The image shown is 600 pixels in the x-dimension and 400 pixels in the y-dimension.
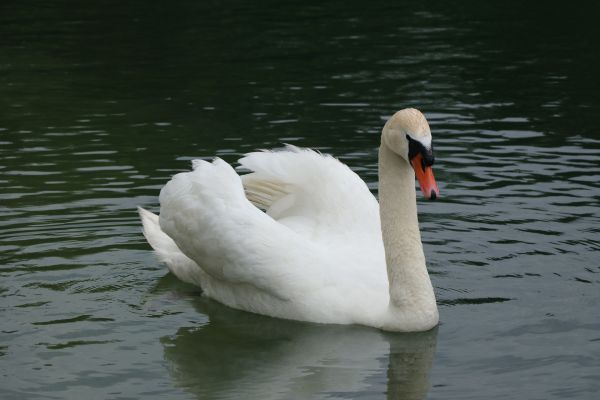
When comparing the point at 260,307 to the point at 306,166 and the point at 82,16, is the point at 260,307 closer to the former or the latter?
the point at 306,166

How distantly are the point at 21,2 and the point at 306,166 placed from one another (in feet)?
51.1

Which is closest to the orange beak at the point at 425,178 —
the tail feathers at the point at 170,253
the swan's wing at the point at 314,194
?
the swan's wing at the point at 314,194

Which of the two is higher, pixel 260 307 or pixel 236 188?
pixel 236 188

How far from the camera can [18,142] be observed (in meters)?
14.2

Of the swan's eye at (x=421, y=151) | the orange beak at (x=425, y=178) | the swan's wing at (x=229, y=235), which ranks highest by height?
the swan's eye at (x=421, y=151)

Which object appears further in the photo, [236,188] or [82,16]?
[82,16]

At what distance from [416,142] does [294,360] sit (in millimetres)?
1546

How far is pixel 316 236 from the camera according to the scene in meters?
9.50

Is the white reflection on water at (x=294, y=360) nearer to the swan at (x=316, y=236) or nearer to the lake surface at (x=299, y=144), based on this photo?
the lake surface at (x=299, y=144)

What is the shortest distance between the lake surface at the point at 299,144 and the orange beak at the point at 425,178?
40.7 inches

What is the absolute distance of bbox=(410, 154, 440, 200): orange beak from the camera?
8086mm

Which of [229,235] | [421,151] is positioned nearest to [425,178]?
[421,151]

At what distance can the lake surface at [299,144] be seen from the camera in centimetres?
825

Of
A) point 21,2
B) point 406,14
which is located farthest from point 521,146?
point 21,2
